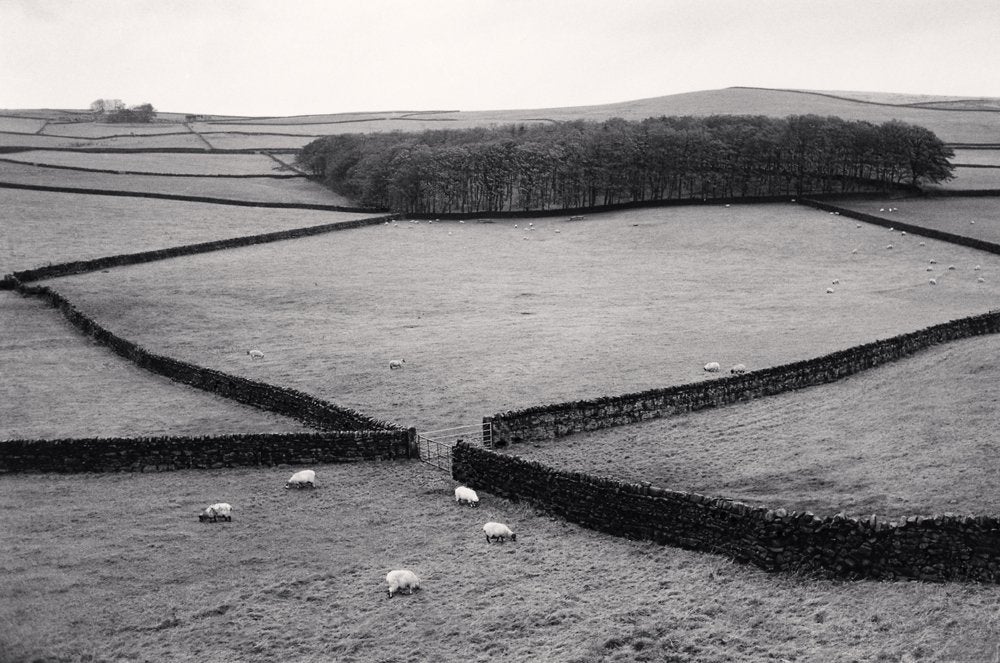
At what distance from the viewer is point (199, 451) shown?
24.2 meters

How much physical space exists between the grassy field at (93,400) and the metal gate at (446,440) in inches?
205

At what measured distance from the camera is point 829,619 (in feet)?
41.4

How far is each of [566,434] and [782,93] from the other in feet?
539

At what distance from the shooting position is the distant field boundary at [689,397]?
2488 centimetres

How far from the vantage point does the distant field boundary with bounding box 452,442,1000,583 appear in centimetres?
1295

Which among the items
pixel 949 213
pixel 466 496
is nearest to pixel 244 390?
pixel 466 496

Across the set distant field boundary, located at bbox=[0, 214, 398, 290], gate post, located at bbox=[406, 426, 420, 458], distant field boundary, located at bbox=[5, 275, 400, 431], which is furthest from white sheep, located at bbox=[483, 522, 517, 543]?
distant field boundary, located at bbox=[0, 214, 398, 290]

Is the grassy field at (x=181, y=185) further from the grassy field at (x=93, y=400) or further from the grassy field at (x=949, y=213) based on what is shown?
the grassy field at (x=949, y=213)

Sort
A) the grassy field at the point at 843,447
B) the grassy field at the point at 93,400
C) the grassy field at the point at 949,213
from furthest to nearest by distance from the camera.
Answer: the grassy field at the point at 949,213 < the grassy field at the point at 93,400 < the grassy field at the point at 843,447

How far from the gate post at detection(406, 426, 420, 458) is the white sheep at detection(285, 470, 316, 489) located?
9.85ft

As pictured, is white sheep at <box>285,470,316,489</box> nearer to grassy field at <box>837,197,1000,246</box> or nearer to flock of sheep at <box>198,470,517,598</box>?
flock of sheep at <box>198,470,517,598</box>

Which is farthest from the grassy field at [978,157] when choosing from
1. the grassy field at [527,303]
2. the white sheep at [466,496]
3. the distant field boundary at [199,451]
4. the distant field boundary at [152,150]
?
the white sheep at [466,496]

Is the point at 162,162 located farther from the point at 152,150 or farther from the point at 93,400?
the point at 93,400

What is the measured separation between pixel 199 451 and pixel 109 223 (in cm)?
→ 5723
